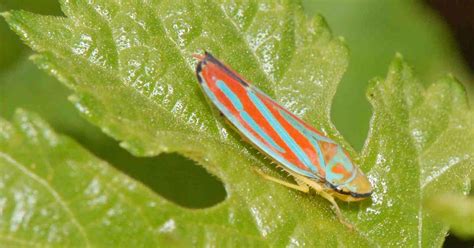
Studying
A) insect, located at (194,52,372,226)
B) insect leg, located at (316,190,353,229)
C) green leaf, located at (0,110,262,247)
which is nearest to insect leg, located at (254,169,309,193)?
insect, located at (194,52,372,226)

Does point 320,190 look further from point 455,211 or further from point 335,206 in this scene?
point 455,211

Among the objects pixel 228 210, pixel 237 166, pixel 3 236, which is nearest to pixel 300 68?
pixel 237 166

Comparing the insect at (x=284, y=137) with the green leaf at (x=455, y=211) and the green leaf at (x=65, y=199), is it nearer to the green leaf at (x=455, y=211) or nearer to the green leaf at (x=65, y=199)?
the green leaf at (x=65, y=199)

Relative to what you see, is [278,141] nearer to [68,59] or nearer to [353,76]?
[68,59]

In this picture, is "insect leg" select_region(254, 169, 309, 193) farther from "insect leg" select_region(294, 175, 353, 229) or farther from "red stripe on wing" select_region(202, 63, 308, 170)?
"red stripe on wing" select_region(202, 63, 308, 170)

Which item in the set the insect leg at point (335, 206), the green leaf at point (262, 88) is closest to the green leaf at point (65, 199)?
the green leaf at point (262, 88)
